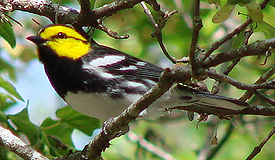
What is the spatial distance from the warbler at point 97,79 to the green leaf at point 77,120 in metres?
0.37

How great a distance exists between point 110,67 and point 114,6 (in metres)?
0.47

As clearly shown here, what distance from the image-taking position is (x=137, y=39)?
5277mm

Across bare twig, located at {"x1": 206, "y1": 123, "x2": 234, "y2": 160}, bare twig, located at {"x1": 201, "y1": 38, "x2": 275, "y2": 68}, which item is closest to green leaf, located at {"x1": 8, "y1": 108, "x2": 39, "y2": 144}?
bare twig, located at {"x1": 201, "y1": 38, "x2": 275, "y2": 68}

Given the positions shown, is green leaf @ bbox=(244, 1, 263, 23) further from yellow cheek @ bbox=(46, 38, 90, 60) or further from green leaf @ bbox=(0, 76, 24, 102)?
green leaf @ bbox=(0, 76, 24, 102)

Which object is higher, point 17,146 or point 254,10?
point 254,10

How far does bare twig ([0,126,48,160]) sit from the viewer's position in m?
2.81

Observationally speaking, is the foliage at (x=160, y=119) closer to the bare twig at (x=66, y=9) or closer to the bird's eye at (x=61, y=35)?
the bare twig at (x=66, y=9)

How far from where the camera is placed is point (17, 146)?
2850 mm

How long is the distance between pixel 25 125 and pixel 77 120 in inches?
21.5

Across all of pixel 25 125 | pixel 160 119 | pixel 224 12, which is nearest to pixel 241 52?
pixel 224 12

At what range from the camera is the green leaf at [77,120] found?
11.6 feet

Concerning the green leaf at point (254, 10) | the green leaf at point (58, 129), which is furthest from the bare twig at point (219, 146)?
the green leaf at point (254, 10)

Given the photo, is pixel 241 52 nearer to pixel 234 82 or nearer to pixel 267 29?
pixel 234 82

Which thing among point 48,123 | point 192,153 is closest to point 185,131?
point 192,153
